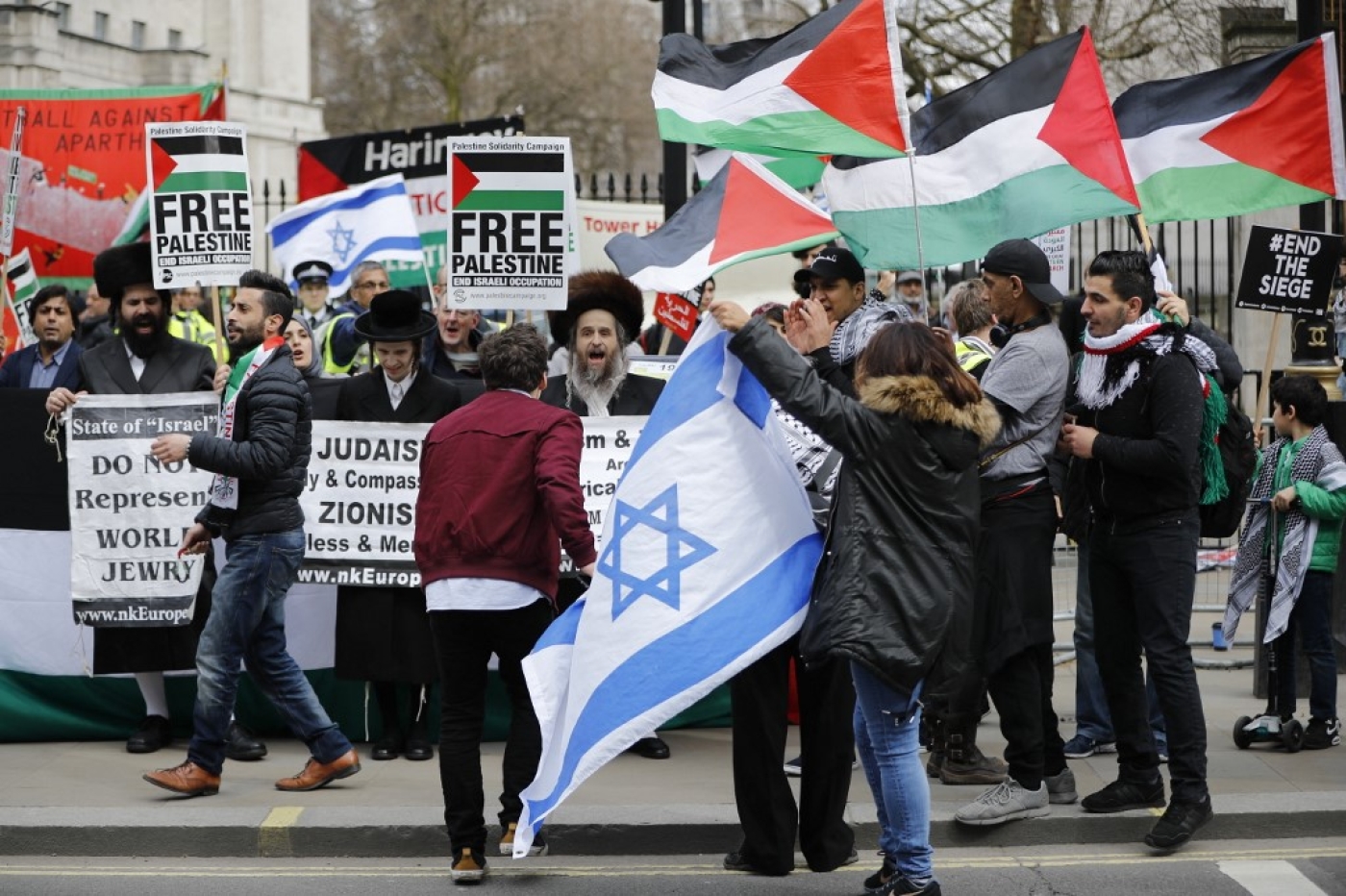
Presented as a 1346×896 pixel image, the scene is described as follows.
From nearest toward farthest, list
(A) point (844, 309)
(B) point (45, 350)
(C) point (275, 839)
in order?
(C) point (275, 839) < (A) point (844, 309) < (B) point (45, 350)

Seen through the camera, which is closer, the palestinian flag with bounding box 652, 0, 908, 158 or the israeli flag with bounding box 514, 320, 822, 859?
the israeli flag with bounding box 514, 320, 822, 859

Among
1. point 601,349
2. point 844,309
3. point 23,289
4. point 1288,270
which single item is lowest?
point 601,349

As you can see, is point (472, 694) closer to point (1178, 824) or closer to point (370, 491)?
point (370, 491)

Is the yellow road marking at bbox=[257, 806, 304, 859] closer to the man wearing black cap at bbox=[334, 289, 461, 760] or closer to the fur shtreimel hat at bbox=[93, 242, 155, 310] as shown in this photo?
the man wearing black cap at bbox=[334, 289, 461, 760]

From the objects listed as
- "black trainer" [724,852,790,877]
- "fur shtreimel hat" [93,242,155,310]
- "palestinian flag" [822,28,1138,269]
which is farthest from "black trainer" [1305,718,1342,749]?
"fur shtreimel hat" [93,242,155,310]

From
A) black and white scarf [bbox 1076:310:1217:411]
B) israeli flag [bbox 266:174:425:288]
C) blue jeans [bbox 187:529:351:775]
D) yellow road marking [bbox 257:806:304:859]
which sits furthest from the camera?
israeli flag [bbox 266:174:425:288]

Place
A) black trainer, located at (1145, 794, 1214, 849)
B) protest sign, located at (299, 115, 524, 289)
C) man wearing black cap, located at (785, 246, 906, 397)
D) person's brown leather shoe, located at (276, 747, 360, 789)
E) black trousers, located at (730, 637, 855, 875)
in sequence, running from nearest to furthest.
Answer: black trousers, located at (730, 637, 855, 875), black trainer, located at (1145, 794, 1214, 849), man wearing black cap, located at (785, 246, 906, 397), person's brown leather shoe, located at (276, 747, 360, 789), protest sign, located at (299, 115, 524, 289)

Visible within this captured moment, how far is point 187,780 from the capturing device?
7645 mm

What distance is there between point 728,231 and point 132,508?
3.33 m

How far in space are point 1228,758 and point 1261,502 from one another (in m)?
1.29

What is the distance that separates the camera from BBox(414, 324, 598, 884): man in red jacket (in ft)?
21.5

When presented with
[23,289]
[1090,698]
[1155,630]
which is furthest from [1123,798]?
[23,289]

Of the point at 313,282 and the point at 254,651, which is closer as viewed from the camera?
the point at 254,651

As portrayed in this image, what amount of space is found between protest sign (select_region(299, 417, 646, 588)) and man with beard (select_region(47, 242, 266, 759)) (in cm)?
63
